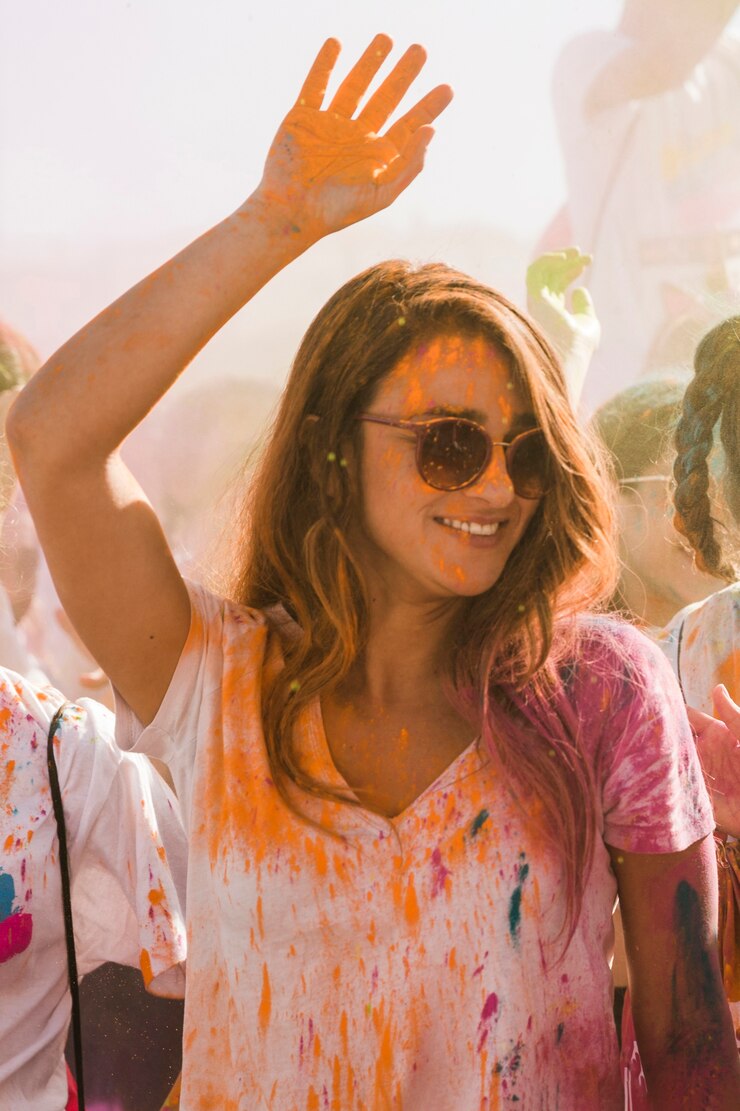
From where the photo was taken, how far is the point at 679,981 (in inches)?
42.2

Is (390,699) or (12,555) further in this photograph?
(12,555)

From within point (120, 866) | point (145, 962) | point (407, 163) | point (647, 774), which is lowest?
point (145, 962)

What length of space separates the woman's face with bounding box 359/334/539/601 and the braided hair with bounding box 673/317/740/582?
777mm

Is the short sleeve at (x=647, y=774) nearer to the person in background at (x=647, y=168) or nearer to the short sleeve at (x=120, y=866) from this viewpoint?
the short sleeve at (x=120, y=866)

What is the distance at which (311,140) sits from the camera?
3.45 ft

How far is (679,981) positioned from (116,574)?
73 centimetres

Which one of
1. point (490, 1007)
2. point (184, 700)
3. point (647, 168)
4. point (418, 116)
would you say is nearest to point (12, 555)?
point (184, 700)

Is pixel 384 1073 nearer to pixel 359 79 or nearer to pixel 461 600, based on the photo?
pixel 461 600

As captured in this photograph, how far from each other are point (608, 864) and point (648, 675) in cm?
21

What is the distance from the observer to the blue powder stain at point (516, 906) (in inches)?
39.5

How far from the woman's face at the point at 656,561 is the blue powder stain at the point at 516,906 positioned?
1.05 metres

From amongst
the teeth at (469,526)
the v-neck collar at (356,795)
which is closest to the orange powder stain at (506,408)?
the teeth at (469,526)

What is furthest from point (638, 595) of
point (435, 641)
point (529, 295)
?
point (435, 641)

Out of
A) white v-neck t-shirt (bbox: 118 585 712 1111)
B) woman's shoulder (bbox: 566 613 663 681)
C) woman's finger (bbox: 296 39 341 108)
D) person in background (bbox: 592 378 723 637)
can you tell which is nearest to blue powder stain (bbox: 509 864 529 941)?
white v-neck t-shirt (bbox: 118 585 712 1111)
